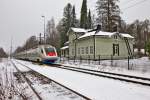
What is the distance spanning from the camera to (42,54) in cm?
3125

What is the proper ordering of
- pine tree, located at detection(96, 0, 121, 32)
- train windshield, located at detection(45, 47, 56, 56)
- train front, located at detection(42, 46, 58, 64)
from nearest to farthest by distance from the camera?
train front, located at detection(42, 46, 58, 64), train windshield, located at detection(45, 47, 56, 56), pine tree, located at detection(96, 0, 121, 32)

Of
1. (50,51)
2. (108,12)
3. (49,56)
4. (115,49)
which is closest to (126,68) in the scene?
(49,56)

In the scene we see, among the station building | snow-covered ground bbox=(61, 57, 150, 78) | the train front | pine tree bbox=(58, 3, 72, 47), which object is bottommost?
snow-covered ground bbox=(61, 57, 150, 78)

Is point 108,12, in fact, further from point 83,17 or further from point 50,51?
point 50,51

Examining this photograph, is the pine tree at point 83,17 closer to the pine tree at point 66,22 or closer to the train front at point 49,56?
the pine tree at point 66,22

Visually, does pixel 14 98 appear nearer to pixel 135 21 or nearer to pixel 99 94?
pixel 99 94

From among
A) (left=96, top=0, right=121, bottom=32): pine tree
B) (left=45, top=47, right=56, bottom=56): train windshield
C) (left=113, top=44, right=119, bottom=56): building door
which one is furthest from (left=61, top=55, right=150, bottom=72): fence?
(left=96, top=0, right=121, bottom=32): pine tree

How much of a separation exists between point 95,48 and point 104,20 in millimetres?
23509

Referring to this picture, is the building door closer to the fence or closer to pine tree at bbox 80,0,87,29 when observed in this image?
the fence

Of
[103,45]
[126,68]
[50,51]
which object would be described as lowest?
[126,68]

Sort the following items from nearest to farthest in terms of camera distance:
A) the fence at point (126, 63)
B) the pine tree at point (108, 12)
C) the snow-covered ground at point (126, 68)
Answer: the snow-covered ground at point (126, 68) < the fence at point (126, 63) < the pine tree at point (108, 12)

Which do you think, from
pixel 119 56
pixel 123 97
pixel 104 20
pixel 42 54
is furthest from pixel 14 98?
pixel 104 20

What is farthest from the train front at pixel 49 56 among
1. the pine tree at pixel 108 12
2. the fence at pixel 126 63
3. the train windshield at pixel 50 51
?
the pine tree at pixel 108 12

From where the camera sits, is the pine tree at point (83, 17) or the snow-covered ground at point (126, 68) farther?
the pine tree at point (83, 17)
